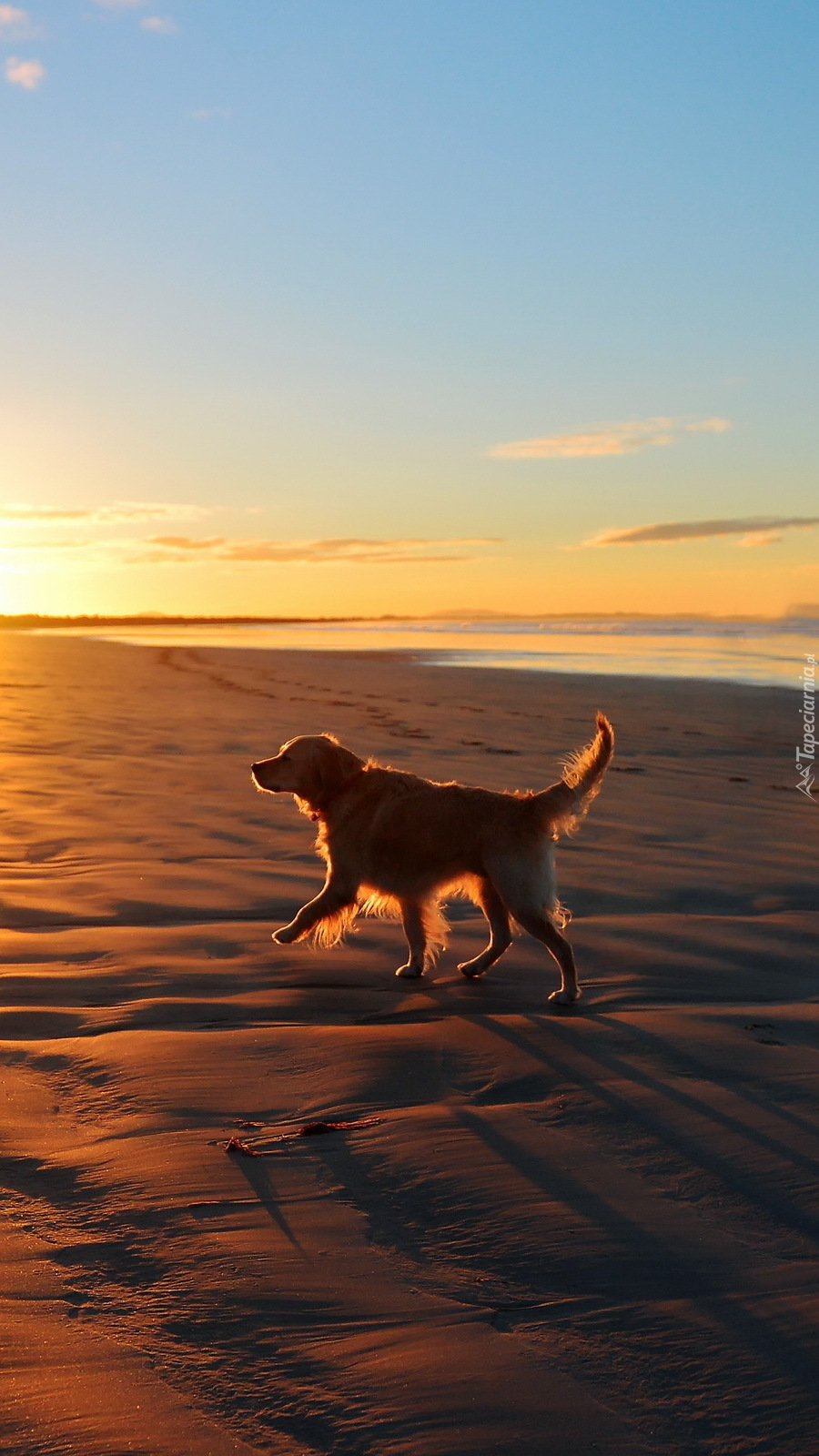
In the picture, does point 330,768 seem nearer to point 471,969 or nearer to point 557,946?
point 471,969

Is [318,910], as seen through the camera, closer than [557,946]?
No

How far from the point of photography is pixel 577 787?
16.2 feet

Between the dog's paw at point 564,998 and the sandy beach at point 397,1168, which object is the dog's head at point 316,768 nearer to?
the sandy beach at point 397,1168

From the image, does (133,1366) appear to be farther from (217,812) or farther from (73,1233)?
(217,812)

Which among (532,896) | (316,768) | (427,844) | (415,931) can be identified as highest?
(316,768)

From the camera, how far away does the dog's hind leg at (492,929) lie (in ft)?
16.8

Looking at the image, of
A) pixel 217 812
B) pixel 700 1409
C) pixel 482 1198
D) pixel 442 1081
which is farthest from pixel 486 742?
pixel 700 1409

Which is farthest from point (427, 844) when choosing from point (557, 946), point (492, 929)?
point (557, 946)

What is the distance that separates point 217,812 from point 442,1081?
4511 millimetres

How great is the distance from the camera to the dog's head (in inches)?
213

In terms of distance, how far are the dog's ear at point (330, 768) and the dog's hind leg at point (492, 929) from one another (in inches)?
33.2

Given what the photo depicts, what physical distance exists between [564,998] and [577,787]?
0.94 meters

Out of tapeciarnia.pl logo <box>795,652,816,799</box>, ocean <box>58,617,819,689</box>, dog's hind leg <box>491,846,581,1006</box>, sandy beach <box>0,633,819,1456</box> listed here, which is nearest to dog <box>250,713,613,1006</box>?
dog's hind leg <box>491,846,581,1006</box>

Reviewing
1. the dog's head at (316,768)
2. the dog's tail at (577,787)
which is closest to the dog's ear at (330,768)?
the dog's head at (316,768)
